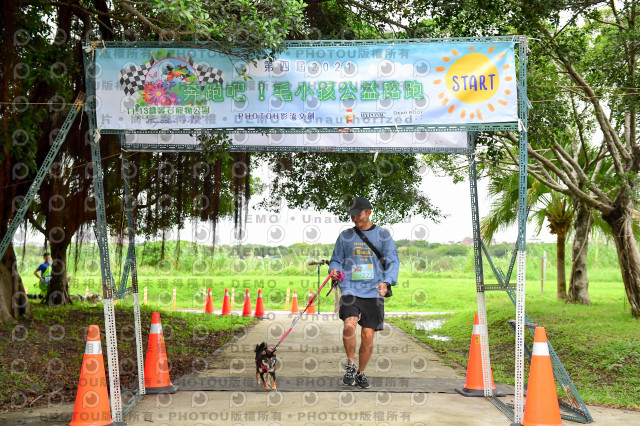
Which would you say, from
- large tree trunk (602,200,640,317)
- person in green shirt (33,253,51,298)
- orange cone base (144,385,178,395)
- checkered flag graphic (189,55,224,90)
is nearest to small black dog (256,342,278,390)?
orange cone base (144,385,178,395)

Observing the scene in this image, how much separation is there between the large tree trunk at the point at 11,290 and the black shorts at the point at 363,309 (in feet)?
20.9

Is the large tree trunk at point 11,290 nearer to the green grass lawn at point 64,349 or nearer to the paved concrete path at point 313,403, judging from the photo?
the green grass lawn at point 64,349

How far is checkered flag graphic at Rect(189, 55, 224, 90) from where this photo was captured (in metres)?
5.85

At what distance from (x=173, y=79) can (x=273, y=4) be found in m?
1.17

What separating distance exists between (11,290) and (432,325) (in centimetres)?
1010

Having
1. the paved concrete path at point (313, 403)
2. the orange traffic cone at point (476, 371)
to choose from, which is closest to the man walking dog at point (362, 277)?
the paved concrete path at point (313, 403)

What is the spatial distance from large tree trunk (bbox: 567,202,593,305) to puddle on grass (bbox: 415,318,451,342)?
333cm

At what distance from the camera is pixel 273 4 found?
6.05m

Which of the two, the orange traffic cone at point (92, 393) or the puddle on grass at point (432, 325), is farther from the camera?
the puddle on grass at point (432, 325)

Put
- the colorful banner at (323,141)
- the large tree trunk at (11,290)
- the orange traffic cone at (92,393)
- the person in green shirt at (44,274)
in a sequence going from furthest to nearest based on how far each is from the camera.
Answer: the person in green shirt at (44,274)
the large tree trunk at (11,290)
the colorful banner at (323,141)
the orange traffic cone at (92,393)

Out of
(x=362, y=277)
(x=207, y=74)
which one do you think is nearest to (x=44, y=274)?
(x=362, y=277)

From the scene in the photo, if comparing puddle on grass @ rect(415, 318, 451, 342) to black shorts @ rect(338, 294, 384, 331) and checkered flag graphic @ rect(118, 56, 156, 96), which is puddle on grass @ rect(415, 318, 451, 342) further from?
checkered flag graphic @ rect(118, 56, 156, 96)

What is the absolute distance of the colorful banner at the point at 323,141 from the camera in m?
7.20

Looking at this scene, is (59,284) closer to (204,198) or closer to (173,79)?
(204,198)
